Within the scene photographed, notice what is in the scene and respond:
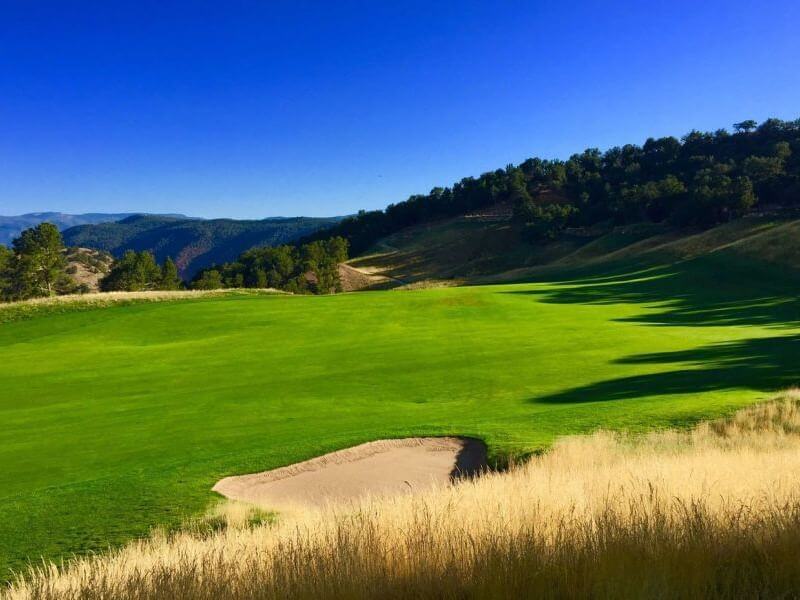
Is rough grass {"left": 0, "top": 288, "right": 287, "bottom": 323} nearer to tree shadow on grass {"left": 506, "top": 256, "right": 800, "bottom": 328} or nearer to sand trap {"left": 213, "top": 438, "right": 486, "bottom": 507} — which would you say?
tree shadow on grass {"left": 506, "top": 256, "right": 800, "bottom": 328}

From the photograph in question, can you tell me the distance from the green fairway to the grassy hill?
0.07 meters

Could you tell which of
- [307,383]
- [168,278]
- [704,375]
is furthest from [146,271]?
[704,375]

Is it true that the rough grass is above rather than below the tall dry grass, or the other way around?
above

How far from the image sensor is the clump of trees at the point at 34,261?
265 feet

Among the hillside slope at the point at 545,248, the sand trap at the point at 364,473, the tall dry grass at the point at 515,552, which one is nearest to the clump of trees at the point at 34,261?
the hillside slope at the point at 545,248

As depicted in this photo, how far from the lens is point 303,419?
14.0m

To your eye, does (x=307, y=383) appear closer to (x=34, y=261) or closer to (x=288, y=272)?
(x=34, y=261)

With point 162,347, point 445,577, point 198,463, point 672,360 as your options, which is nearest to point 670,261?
point 672,360

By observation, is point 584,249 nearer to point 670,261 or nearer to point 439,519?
point 670,261

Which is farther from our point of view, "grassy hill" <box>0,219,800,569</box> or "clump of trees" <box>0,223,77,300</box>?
"clump of trees" <box>0,223,77,300</box>

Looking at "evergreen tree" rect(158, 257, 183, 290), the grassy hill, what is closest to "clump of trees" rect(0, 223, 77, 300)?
"evergreen tree" rect(158, 257, 183, 290)

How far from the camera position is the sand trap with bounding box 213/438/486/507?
9.64 metres

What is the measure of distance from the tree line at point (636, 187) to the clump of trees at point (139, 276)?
180ft

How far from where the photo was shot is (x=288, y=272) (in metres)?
99.2
